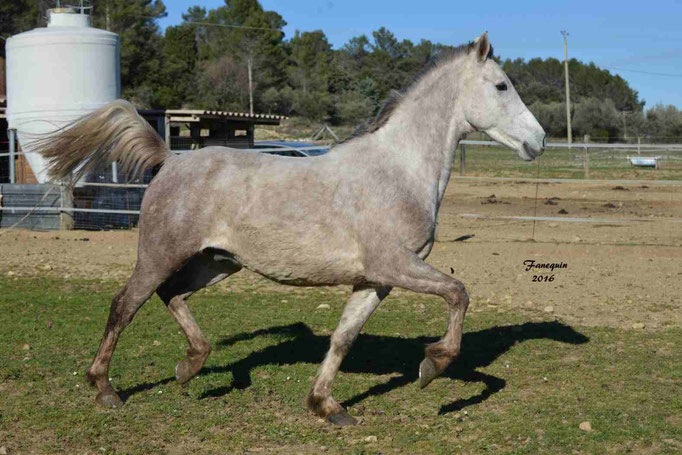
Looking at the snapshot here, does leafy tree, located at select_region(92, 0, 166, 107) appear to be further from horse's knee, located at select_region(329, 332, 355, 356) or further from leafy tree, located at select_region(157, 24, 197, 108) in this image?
horse's knee, located at select_region(329, 332, 355, 356)

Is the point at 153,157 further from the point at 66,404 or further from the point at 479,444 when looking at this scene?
the point at 479,444

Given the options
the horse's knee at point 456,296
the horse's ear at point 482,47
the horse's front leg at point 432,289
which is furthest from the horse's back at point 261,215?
the horse's ear at point 482,47

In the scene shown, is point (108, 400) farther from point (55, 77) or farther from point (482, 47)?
point (55, 77)

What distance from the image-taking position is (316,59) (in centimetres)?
7412

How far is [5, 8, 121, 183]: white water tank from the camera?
1554 centimetres

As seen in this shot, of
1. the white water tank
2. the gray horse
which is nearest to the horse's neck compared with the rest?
the gray horse

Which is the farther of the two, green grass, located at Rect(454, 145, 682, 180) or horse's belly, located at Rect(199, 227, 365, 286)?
green grass, located at Rect(454, 145, 682, 180)

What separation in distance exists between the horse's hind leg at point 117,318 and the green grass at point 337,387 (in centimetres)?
13

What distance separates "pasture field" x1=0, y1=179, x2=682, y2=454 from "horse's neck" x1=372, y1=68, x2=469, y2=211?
4.89 ft

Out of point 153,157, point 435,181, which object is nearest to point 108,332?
point 153,157

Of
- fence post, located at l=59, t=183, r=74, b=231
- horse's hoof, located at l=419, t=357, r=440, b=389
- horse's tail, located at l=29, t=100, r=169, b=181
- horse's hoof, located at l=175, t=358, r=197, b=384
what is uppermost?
horse's tail, located at l=29, t=100, r=169, b=181

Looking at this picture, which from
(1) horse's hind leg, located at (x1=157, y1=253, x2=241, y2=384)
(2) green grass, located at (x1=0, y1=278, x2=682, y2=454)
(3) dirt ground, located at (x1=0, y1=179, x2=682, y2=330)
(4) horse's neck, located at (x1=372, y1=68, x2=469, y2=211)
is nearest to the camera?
(2) green grass, located at (x1=0, y1=278, x2=682, y2=454)

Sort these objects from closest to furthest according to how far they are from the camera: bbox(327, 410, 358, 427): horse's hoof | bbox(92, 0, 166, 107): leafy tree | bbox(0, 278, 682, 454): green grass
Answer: bbox(0, 278, 682, 454): green grass < bbox(327, 410, 358, 427): horse's hoof < bbox(92, 0, 166, 107): leafy tree

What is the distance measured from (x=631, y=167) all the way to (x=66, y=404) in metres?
27.2
